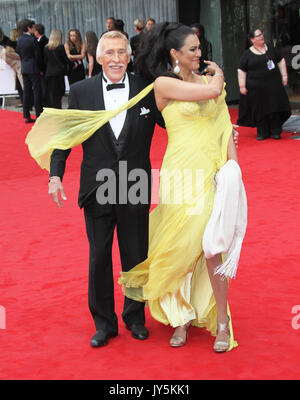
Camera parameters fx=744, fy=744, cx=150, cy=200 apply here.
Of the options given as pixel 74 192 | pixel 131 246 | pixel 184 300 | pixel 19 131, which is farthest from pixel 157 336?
pixel 19 131

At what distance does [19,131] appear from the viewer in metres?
13.8

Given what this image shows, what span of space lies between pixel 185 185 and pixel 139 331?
916 millimetres

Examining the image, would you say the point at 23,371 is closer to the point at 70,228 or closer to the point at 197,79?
the point at 197,79

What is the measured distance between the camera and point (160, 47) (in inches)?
169

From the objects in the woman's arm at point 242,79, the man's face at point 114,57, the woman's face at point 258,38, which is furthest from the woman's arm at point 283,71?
the man's face at point 114,57

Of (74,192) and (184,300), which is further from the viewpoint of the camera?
(74,192)

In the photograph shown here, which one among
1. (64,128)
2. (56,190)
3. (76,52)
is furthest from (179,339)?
(76,52)

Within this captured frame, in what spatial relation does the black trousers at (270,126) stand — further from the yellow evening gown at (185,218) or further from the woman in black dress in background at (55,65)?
the yellow evening gown at (185,218)

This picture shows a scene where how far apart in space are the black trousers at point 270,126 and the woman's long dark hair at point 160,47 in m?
7.16

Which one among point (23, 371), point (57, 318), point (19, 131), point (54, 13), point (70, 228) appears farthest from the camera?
point (54, 13)

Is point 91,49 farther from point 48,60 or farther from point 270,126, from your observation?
point 270,126

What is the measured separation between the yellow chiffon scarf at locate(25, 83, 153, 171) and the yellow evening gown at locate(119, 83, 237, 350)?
0.33m
